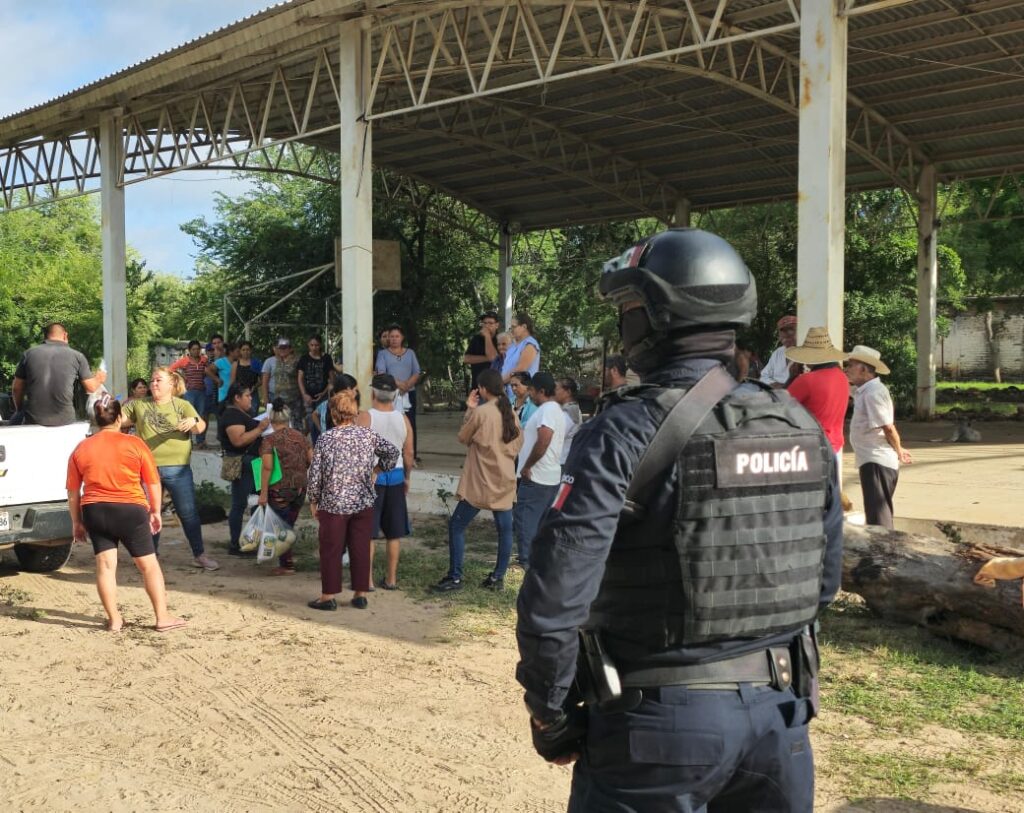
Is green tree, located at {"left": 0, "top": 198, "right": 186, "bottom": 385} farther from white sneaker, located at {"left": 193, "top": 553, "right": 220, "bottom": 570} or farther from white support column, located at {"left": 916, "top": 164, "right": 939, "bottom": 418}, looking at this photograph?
white support column, located at {"left": 916, "top": 164, "right": 939, "bottom": 418}

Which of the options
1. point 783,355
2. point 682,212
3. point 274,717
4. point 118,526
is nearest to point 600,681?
point 274,717

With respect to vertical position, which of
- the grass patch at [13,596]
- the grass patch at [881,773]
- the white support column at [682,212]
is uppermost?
the white support column at [682,212]

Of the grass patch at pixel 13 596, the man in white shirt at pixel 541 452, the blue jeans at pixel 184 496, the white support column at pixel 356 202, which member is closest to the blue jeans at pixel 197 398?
the white support column at pixel 356 202

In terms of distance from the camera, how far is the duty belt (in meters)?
2.24

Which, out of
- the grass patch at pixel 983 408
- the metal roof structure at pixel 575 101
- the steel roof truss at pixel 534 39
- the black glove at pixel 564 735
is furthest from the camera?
the grass patch at pixel 983 408

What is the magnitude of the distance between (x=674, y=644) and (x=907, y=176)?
63.0 ft

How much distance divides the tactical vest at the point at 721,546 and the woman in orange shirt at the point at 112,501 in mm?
5233

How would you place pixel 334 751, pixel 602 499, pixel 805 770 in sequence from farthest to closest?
pixel 334 751 < pixel 805 770 < pixel 602 499

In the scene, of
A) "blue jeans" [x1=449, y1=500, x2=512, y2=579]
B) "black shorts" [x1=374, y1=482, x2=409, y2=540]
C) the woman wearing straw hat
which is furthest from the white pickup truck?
the woman wearing straw hat

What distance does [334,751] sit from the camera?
4727mm

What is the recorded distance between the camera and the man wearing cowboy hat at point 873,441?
25.2 feet

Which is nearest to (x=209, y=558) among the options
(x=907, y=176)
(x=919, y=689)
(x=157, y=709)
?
(x=157, y=709)

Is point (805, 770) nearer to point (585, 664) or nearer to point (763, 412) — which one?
point (585, 664)

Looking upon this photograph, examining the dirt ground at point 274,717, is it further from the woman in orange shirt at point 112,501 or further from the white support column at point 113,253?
the white support column at point 113,253
